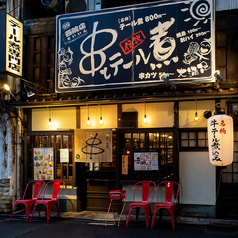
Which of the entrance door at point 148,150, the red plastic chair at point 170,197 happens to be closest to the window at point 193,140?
the entrance door at point 148,150

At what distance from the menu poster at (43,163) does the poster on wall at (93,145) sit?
1.16 m

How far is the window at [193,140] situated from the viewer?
391 inches

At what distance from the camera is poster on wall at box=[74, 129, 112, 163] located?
10125 millimetres

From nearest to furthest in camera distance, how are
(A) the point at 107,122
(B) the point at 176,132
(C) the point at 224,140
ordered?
(C) the point at 224,140 → (B) the point at 176,132 → (A) the point at 107,122

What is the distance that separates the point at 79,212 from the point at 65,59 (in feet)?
19.9

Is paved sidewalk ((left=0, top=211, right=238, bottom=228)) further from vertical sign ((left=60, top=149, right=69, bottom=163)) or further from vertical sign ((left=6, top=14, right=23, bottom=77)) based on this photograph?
vertical sign ((left=6, top=14, right=23, bottom=77))

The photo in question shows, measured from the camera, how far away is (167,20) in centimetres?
997

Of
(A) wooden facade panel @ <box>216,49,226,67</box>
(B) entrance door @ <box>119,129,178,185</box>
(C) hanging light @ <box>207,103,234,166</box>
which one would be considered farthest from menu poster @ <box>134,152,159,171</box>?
(A) wooden facade panel @ <box>216,49,226,67</box>

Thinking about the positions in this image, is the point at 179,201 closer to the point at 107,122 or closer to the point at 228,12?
the point at 107,122

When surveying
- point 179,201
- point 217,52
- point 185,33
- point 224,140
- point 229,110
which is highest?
point 185,33

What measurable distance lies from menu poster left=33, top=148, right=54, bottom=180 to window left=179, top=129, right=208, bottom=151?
5044 mm

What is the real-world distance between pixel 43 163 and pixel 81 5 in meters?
6.80

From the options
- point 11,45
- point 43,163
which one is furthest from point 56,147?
point 11,45

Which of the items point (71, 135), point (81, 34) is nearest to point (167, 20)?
point (81, 34)
